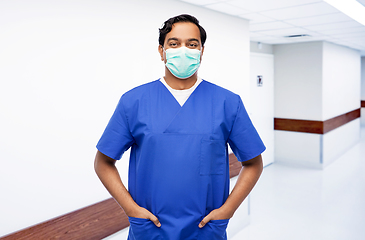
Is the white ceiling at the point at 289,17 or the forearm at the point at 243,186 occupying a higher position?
the white ceiling at the point at 289,17

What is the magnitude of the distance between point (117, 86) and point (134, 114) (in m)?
1.21

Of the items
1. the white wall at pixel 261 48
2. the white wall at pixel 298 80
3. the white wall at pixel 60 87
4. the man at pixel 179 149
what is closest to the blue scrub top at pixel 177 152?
the man at pixel 179 149

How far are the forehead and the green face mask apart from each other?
0.05m

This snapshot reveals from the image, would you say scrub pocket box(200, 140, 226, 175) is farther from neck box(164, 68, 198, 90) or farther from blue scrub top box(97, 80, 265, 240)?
neck box(164, 68, 198, 90)

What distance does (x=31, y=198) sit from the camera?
1951mm

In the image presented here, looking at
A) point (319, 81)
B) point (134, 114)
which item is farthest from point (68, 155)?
point (319, 81)

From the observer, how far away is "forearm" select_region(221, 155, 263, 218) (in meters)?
1.30

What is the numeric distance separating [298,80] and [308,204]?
2880 millimetres

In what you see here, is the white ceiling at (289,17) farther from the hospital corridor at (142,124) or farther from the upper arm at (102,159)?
the upper arm at (102,159)

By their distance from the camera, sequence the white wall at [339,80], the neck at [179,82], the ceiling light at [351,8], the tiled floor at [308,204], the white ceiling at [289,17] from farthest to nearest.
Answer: the white wall at [339,80] < the tiled floor at [308,204] < the ceiling light at [351,8] < the white ceiling at [289,17] < the neck at [179,82]

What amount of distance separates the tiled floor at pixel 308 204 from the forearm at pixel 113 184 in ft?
4.35

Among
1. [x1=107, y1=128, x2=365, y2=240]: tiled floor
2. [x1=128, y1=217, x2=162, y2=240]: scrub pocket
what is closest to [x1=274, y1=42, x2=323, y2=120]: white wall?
[x1=107, y1=128, x2=365, y2=240]: tiled floor

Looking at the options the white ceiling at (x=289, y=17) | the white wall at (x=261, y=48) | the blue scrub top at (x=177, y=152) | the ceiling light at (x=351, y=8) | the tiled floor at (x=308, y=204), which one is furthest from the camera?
the white wall at (x=261, y=48)

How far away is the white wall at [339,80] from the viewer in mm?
6443
